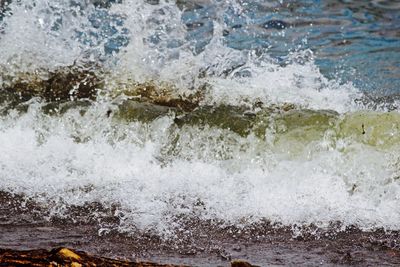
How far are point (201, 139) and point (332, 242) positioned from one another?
1.69 metres

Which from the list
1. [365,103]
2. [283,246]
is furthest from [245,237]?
[365,103]

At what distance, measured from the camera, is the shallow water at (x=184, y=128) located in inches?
171

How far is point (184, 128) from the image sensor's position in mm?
5535

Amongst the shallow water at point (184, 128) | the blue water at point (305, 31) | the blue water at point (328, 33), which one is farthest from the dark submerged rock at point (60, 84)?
the blue water at point (328, 33)

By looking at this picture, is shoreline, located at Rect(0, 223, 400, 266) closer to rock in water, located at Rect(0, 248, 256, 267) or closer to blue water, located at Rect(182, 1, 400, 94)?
rock in water, located at Rect(0, 248, 256, 267)

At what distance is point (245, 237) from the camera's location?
3.97m

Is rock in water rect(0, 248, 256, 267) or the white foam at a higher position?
rock in water rect(0, 248, 256, 267)

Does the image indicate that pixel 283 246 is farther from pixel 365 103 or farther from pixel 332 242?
pixel 365 103

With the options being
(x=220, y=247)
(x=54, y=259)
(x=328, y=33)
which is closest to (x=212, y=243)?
(x=220, y=247)

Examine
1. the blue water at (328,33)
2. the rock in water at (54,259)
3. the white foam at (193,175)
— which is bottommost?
the blue water at (328,33)

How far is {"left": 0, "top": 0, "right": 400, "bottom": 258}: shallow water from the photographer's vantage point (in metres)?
4.35

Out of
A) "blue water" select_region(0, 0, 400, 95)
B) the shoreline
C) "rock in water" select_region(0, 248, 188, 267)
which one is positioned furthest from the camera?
"blue water" select_region(0, 0, 400, 95)

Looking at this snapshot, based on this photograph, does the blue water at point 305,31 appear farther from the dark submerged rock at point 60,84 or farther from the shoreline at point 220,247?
the shoreline at point 220,247

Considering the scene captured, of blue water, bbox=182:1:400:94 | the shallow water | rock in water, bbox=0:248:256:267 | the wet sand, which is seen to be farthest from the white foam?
blue water, bbox=182:1:400:94
